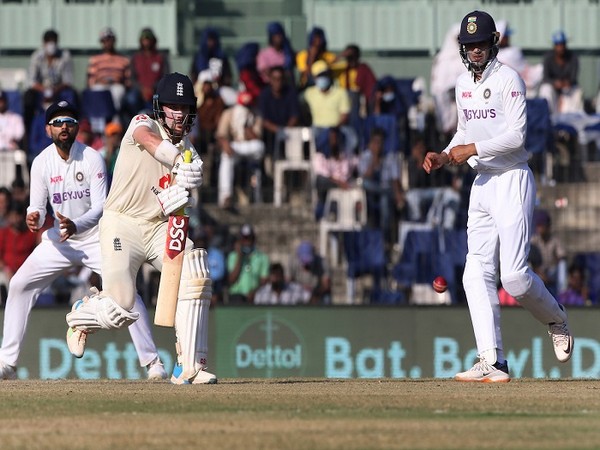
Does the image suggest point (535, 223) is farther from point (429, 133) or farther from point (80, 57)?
point (80, 57)

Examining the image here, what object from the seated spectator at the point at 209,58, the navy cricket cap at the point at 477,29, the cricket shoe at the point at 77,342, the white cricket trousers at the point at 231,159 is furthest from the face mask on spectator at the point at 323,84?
the cricket shoe at the point at 77,342

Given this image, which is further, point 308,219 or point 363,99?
point 363,99

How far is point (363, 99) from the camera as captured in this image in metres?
19.6

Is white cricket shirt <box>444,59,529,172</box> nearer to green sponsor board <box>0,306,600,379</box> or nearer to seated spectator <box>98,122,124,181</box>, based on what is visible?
green sponsor board <box>0,306,600,379</box>

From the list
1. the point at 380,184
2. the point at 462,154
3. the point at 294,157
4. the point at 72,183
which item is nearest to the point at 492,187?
the point at 462,154

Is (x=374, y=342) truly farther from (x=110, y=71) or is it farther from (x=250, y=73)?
(x=110, y=71)

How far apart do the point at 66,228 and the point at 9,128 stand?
737cm

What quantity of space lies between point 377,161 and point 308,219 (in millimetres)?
1135

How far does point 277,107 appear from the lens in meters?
19.1

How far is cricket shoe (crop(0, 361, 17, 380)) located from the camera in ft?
41.0

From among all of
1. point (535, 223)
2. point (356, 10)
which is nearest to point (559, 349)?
point (535, 223)

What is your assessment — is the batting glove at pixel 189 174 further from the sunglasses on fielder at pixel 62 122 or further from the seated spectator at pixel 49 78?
the seated spectator at pixel 49 78

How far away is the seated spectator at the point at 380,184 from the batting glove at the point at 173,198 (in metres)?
7.51

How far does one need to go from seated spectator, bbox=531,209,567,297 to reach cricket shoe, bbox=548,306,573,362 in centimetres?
589
